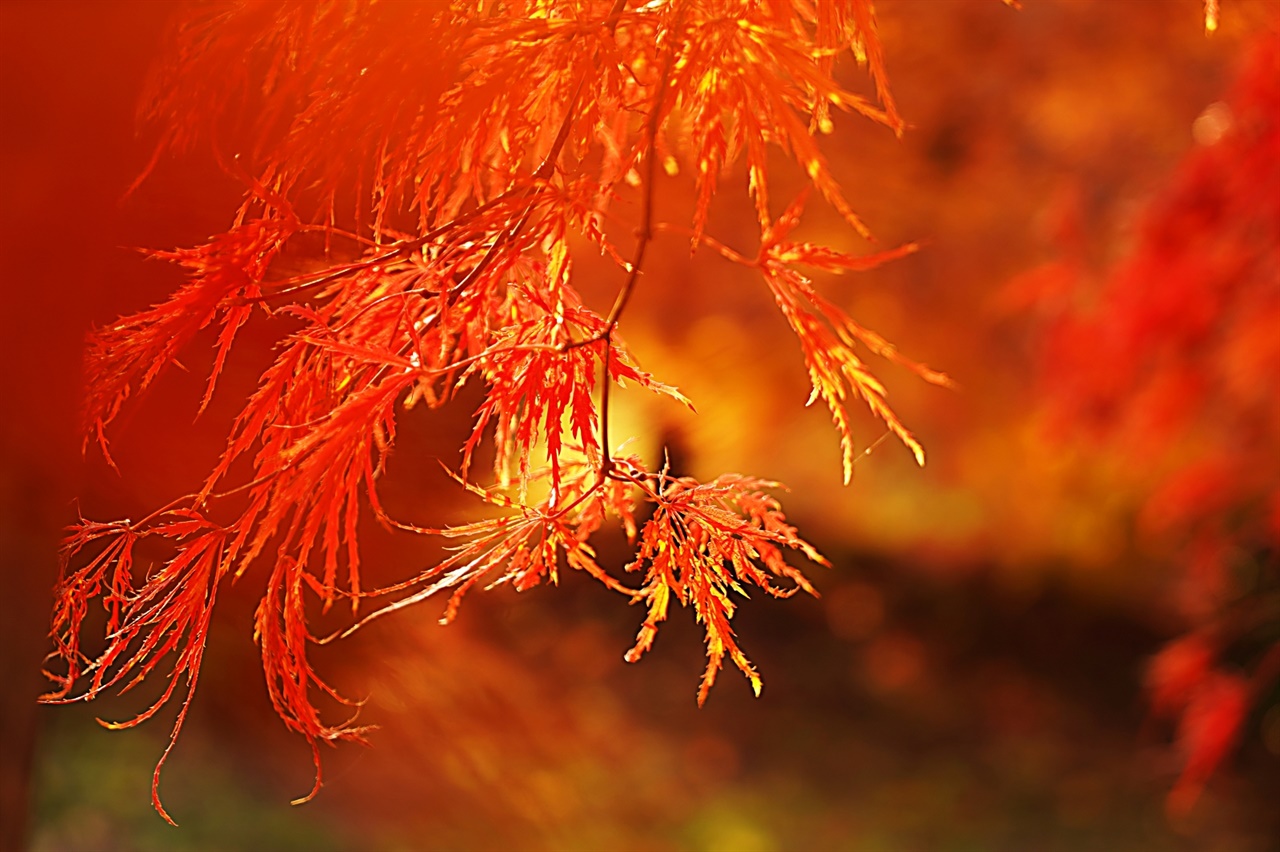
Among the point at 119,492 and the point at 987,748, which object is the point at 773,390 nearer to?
the point at 987,748

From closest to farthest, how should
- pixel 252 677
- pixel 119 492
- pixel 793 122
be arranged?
pixel 793 122
pixel 119 492
pixel 252 677

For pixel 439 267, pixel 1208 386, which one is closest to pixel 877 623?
pixel 1208 386

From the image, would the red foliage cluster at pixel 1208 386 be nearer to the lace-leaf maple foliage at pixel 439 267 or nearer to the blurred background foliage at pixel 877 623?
the blurred background foliage at pixel 877 623

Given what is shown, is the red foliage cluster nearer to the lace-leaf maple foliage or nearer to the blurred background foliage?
the blurred background foliage

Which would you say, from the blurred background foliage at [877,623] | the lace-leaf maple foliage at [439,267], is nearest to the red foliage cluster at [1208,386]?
the blurred background foliage at [877,623]

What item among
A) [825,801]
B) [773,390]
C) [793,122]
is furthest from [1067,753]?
[793,122]

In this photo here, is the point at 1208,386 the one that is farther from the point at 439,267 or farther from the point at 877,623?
the point at 439,267

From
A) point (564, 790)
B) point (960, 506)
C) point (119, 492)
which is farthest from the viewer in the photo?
point (960, 506)
